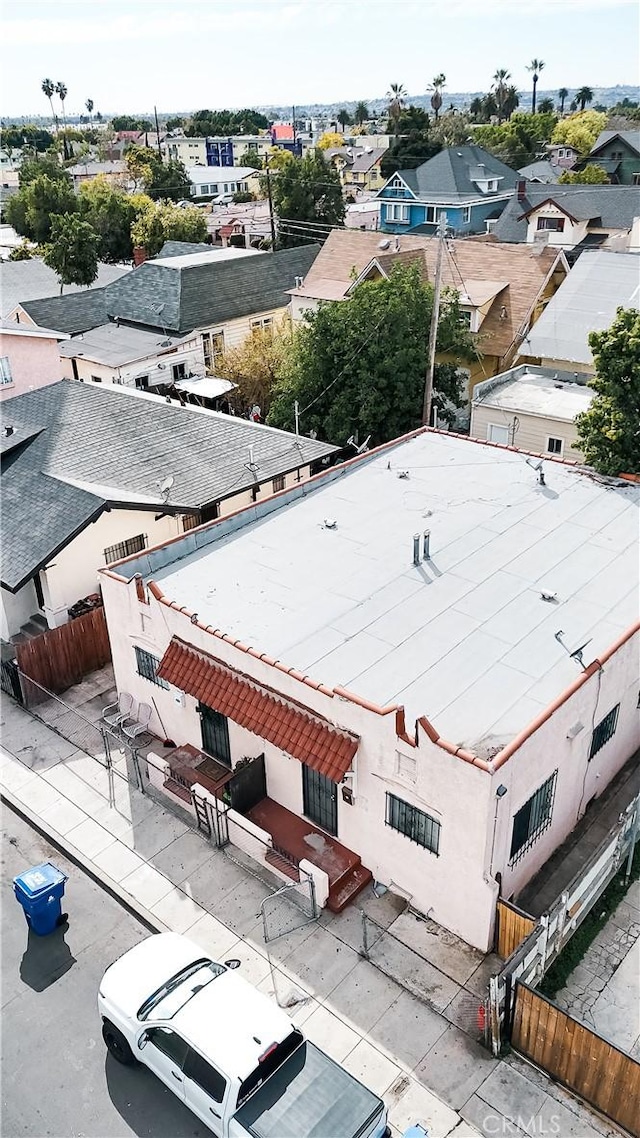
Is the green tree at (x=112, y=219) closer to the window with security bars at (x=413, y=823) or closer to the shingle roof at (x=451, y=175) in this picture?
the shingle roof at (x=451, y=175)

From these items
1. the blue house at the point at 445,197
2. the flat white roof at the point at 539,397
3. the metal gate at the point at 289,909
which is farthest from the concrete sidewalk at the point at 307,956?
the blue house at the point at 445,197

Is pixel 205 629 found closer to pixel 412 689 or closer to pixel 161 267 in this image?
pixel 412 689

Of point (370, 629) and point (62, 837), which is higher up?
point (370, 629)

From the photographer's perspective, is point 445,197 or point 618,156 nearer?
point 445,197

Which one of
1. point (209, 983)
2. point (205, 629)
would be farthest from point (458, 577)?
point (209, 983)

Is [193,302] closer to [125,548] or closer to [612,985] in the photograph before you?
[125,548]

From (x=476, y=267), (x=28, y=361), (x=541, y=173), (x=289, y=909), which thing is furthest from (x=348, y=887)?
(x=541, y=173)

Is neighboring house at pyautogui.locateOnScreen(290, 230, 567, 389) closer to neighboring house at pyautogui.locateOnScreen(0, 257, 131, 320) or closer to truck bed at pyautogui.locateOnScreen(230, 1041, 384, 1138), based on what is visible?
neighboring house at pyautogui.locateOnScreen(0, 257, 131, 320)
